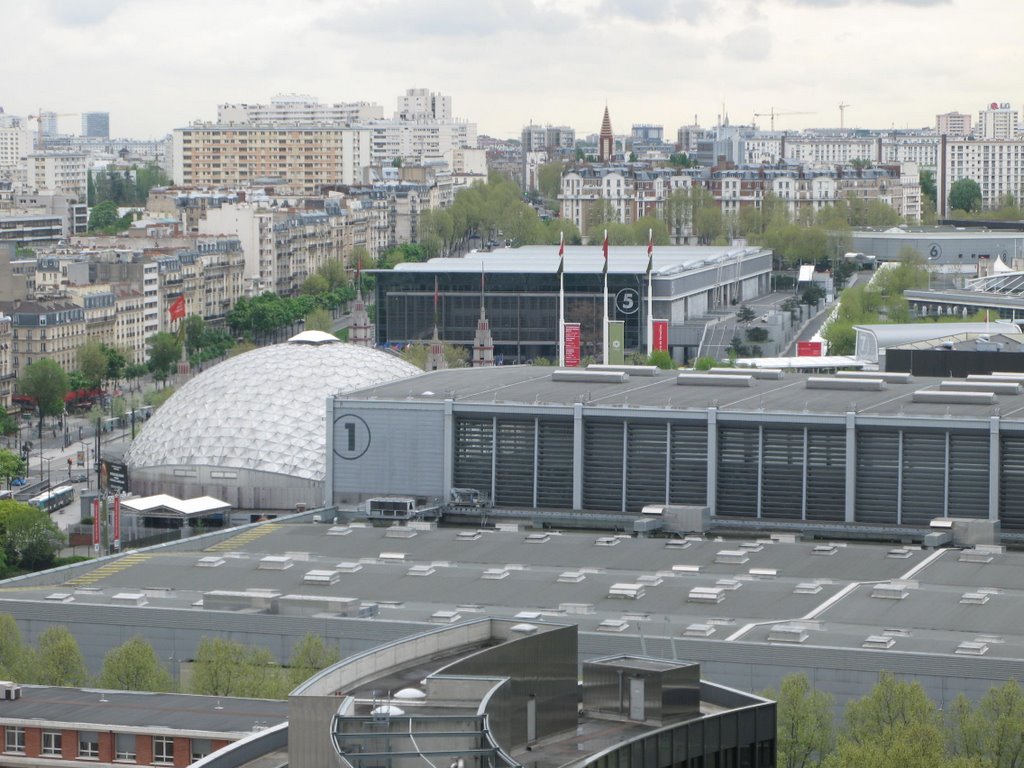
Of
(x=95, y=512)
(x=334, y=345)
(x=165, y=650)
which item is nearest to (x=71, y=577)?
(x=165, y=650)

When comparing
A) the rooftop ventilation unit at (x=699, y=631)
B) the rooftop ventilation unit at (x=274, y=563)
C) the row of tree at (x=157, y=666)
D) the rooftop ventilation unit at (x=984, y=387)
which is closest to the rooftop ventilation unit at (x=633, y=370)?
the rooftop ventilation unit at (x=984, y=387)

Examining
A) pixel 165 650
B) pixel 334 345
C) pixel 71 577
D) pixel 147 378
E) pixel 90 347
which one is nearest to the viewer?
pixel 165 650

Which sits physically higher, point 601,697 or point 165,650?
point 601,697

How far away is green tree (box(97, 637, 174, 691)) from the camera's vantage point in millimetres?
51375

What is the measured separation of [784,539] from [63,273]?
105m

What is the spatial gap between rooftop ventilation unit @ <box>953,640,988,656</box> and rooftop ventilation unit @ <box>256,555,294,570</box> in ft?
59.7

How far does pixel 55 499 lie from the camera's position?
326ft

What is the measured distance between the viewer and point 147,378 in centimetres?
15425

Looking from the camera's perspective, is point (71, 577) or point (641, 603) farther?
point (71, 577)

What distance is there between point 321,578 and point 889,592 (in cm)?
1354

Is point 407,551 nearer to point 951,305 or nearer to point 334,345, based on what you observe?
point 334,345

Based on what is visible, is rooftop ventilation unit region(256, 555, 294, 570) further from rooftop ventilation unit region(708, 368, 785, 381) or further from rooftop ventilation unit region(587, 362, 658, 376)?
rooftop ventilation unit region(587, 362, 658, 376)

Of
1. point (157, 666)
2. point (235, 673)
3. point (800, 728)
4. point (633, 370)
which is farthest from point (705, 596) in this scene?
point (633, 370)

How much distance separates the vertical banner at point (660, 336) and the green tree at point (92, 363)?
3146 centimetres
